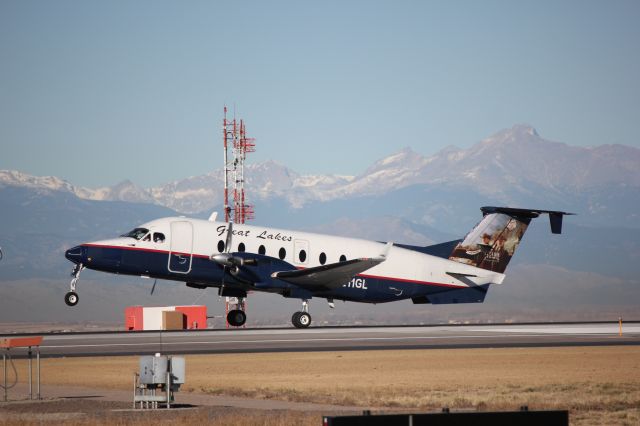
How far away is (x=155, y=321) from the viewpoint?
70.8 m

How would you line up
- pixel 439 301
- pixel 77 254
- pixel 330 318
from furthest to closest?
pixel 330 318
pixel 439 301
pixel 77 254

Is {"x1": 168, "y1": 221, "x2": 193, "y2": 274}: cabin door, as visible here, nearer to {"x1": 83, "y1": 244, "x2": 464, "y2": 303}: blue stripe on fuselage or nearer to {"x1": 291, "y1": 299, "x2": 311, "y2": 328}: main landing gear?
{"x1": 83, "y1": 244, "x2": 464, "y2": 303}: blue stripe on fuselage

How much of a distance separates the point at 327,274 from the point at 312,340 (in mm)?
3204

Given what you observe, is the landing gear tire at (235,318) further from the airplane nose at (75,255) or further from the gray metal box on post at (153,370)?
the gray metal box on post at (153,370)

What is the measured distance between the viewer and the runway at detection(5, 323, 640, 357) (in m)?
46.9

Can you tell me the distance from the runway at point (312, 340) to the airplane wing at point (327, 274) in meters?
2.57

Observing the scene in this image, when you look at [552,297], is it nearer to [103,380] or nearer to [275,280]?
[275,280]

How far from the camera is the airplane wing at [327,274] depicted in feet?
170

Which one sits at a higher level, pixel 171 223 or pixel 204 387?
pixel 171 223

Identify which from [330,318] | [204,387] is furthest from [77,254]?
[330,318]

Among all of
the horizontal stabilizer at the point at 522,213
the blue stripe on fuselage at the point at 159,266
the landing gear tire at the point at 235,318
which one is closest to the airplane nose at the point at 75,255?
Answer: the blue stripe on fuselage at the point at 159,266

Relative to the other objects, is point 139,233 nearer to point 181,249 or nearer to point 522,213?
point 181,249

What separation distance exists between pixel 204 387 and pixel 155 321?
37.9 metres

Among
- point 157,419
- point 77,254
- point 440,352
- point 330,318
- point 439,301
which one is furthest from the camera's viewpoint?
point 330,318
